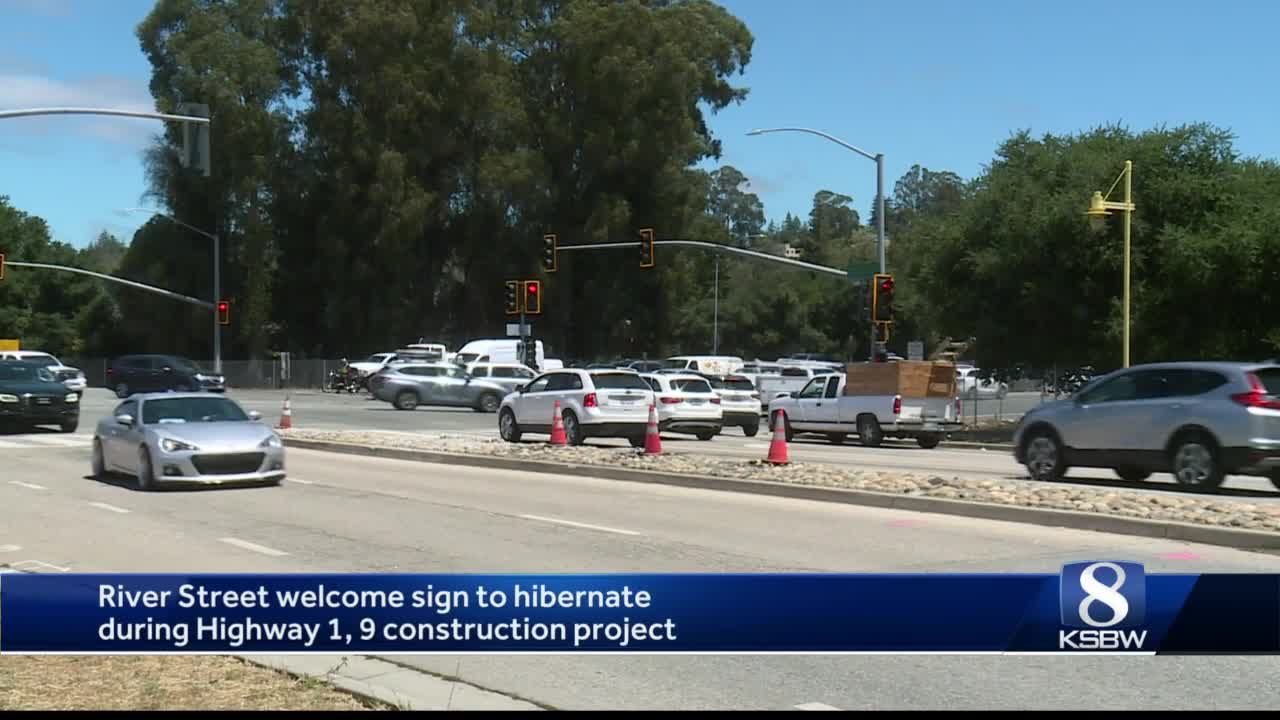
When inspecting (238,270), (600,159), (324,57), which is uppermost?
(324,57)

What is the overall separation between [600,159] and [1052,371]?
34524mm

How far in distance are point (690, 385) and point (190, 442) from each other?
1529 cm

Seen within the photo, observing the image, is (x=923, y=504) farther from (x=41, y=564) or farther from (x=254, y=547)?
(x=41, y=564)

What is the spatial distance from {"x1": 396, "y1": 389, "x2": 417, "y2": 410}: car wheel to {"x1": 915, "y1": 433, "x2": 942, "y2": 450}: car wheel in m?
20.8

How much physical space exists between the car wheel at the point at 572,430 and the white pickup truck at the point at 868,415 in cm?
492

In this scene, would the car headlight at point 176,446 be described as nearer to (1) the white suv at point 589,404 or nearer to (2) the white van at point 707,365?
(1) the white suv at point 589,404

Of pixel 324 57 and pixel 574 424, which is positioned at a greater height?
pixel 324 57

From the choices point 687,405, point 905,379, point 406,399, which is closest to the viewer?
point 905,379

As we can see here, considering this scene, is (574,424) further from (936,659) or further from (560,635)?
(560,635)

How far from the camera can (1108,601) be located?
4.89 meters

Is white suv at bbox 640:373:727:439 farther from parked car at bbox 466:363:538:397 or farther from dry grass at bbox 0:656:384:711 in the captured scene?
dry grass at bbox 0:656:384:711

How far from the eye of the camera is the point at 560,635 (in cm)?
538

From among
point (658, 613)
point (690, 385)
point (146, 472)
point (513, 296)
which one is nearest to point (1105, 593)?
point (658, 613)
